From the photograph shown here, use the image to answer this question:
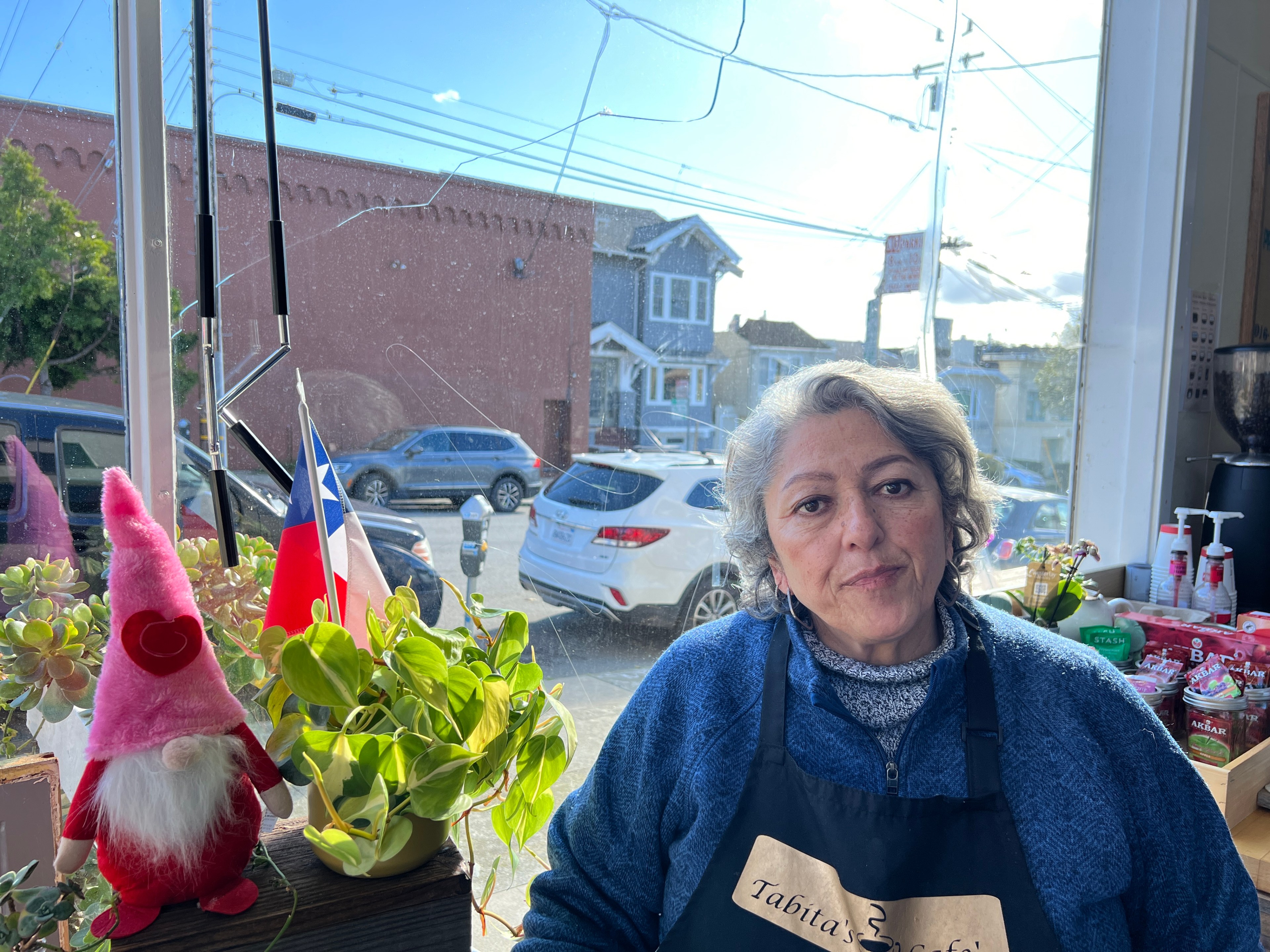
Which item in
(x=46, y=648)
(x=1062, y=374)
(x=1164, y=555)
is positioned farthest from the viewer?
(x=1062, y=374)

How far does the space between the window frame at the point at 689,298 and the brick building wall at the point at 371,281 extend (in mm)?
163

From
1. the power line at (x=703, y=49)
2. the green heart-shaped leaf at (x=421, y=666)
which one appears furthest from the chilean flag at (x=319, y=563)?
the power line at (x=703, y=49)

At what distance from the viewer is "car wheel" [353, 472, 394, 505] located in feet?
3.99

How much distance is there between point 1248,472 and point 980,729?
193 centimetres

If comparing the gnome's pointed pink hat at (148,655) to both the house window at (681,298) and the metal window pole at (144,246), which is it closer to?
the metal window pole at (144,246)

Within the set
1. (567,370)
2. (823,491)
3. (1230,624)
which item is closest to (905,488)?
(823,491)

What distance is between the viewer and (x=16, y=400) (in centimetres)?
99

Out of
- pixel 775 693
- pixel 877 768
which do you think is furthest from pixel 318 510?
pixel 877 768

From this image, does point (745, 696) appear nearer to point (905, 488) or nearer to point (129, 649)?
point (905, 488)

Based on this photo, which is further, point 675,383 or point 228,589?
point 675,383

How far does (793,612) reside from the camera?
1.16 meters

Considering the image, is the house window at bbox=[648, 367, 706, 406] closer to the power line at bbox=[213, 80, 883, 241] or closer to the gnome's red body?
the power line at bbox=[213, 80, 883, 241]

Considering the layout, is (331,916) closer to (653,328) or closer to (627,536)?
(627,536)

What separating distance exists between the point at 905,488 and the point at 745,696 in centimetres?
34
